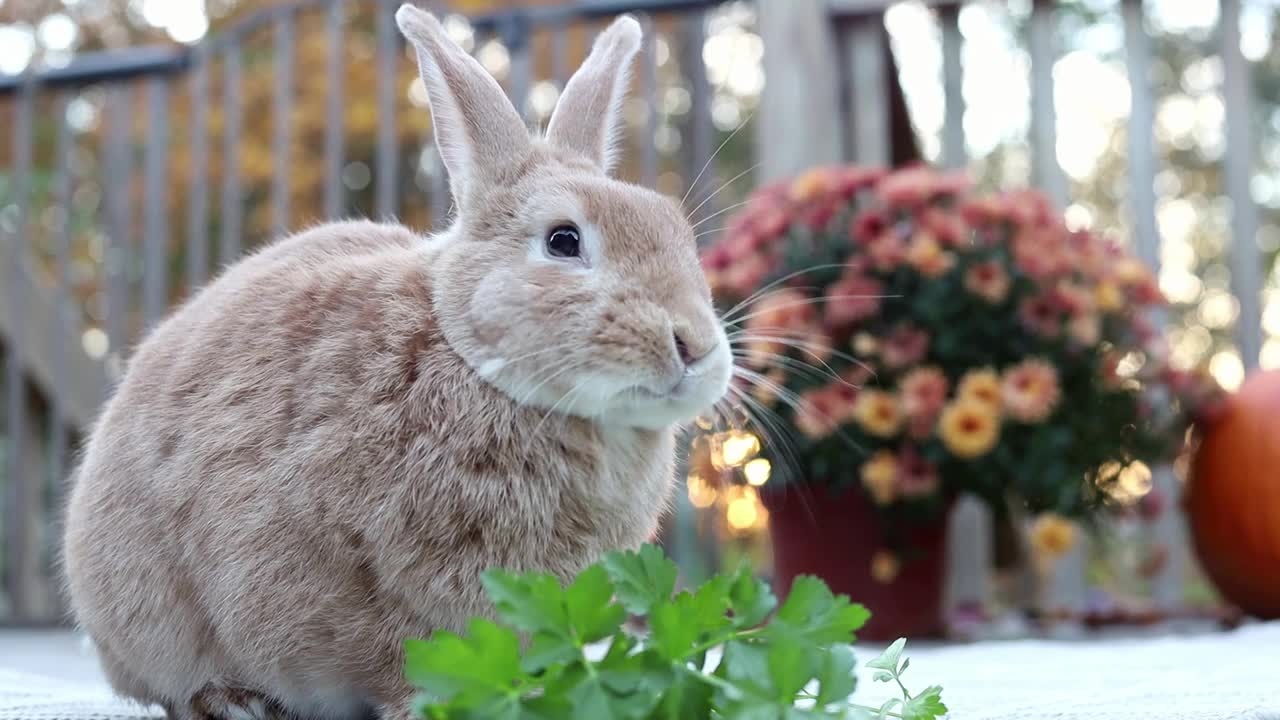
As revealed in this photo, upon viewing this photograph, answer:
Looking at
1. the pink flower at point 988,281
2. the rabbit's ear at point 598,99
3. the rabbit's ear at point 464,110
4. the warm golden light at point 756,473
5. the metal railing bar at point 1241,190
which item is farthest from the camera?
the metal railing bar at point 1241,190

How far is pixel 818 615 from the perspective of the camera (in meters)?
1.10

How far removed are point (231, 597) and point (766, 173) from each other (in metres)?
2.64

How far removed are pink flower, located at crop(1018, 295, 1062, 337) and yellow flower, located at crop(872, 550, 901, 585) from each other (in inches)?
25.4

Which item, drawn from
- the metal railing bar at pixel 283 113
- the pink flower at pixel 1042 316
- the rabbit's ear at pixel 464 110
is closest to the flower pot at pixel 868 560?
the pink flower at pixel 1042 316

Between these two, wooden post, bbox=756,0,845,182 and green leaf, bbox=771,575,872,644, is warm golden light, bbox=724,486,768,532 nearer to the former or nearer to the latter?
wooden post, bbox=756,0,845,182

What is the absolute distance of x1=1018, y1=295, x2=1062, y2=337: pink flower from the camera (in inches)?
113

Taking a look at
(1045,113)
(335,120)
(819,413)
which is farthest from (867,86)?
(335,120)

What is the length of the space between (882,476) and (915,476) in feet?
0.25

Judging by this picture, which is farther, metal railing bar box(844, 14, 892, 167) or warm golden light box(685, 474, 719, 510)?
metal railing bar box(844, 14, 892, 167)

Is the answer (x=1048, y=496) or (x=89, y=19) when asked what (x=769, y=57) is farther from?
(x=89, y=19)

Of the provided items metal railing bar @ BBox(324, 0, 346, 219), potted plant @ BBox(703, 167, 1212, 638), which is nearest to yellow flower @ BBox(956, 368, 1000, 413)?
potted plant @ BBox(703, 167, 1212, 638)

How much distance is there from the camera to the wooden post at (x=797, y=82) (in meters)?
3.54

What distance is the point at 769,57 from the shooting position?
3.57m

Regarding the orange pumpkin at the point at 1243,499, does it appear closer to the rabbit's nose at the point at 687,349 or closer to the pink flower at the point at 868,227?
the pink flower at the point at 868,227
